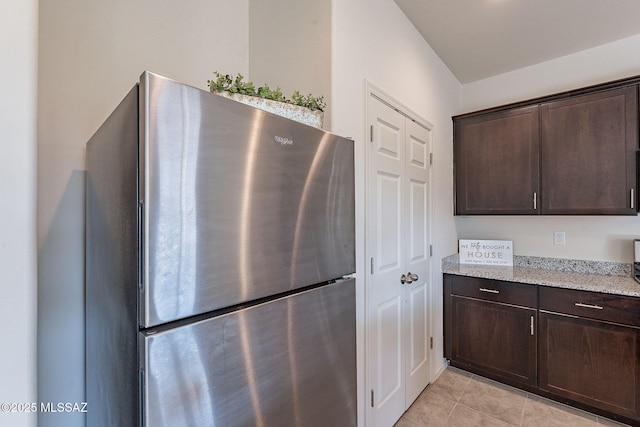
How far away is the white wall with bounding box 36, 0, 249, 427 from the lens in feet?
3.38

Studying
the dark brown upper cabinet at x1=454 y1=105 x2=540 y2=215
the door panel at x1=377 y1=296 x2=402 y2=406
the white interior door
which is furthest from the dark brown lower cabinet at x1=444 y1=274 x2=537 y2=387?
the door panel at x1=377 y1=296 x2=402 y2=406

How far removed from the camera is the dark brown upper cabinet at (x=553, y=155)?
7.14 ft

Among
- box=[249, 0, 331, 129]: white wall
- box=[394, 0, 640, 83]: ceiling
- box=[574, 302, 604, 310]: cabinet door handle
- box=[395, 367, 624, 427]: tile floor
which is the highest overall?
box=[394, 0, 640, 83]: ceiling

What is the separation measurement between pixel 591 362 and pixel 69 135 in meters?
3.24

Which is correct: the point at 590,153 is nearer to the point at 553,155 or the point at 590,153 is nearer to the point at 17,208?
the point at 553,155

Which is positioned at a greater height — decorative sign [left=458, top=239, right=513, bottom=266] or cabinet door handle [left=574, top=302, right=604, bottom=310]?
A: decorative sign [left=458, top=239, right=513, bottom=266]

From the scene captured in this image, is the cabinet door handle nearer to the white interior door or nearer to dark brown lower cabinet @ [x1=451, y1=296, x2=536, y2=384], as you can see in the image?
dark brown lower cabinet @ [x1=451, y1=296, x2=536, y2=384]

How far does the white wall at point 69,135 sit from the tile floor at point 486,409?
194 centimetres

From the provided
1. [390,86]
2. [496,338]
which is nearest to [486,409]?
[496,338]

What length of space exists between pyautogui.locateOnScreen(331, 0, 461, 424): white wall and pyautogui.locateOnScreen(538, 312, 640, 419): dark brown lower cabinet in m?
0.78

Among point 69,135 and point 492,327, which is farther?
point 492,327

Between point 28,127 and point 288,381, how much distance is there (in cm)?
89

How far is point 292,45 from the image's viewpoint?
157cm

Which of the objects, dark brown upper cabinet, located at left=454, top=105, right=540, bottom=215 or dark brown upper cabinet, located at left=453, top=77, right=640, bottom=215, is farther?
dark brown upper cabinet, located at left=454, top=105, right=540, bottom=215
